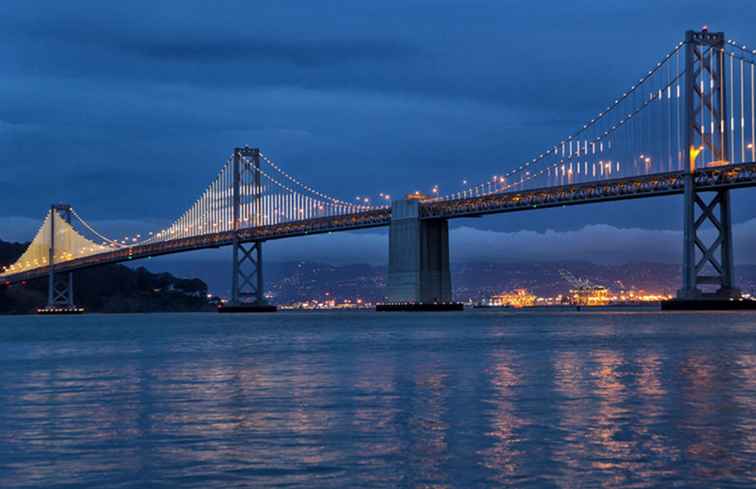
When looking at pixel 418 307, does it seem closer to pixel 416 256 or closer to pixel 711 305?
pixel 416 256

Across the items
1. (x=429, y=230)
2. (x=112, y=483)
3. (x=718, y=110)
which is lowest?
(x=112, y=483)

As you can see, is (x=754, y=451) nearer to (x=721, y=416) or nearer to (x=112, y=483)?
(x=721, y=416)

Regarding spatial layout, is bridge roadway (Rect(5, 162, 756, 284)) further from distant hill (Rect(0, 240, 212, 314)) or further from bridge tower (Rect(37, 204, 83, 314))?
distant hill (Rect(0, 240, 212, 314))

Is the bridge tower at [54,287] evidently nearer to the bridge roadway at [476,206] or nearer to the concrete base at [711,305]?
the bridge roadway at [476,206]

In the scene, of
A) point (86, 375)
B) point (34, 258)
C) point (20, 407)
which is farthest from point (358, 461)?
point (34, 258)

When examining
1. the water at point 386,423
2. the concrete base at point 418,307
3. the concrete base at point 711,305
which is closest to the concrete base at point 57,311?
the concrete base at point 418,307

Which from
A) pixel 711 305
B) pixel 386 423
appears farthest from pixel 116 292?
pixel 386 423

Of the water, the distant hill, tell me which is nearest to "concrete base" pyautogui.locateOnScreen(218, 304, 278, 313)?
the distant hill
